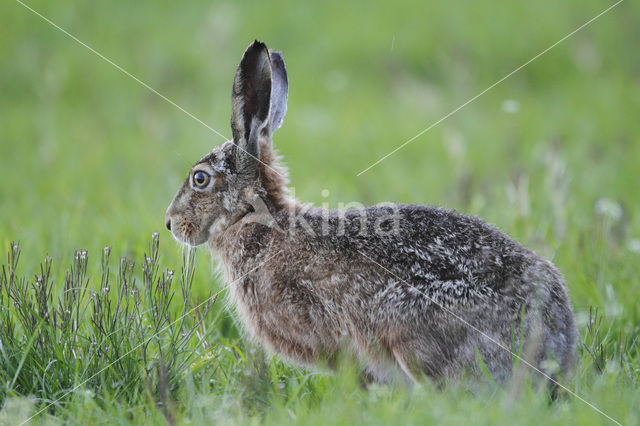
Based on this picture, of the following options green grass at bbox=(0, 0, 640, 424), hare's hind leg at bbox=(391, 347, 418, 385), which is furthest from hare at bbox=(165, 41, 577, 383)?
green grass at bbox=(0, 0, 640, 424)

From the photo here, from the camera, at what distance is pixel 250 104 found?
4973 millimetres

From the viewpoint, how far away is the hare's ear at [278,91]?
5.38 meters

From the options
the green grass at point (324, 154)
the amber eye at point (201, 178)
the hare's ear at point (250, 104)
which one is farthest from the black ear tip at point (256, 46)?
the green grass at point (324, 154)

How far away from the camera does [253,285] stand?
472cm

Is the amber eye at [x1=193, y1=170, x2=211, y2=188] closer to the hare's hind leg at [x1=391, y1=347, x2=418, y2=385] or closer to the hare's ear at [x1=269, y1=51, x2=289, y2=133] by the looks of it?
the hare's ear at [x1=269, y1=51, x2=289, y2=133]

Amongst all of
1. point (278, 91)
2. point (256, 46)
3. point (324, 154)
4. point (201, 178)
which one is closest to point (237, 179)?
point (201, 178)

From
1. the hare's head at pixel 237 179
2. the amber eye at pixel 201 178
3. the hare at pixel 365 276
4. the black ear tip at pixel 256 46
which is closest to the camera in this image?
the hare at pixel 365 276

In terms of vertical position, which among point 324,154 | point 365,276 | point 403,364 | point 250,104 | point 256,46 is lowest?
point 403,364

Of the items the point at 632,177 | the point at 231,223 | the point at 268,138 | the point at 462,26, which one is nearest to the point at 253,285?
the point at 231,223

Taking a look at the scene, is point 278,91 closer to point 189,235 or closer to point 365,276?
point 189,235

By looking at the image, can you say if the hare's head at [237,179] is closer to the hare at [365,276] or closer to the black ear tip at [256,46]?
the hare at [365,276]

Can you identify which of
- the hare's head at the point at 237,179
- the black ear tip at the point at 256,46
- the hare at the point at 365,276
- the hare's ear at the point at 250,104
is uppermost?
the black ear tip at the point at 256,46

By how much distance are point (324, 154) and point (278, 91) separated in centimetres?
469

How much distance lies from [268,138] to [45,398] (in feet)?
7.29
